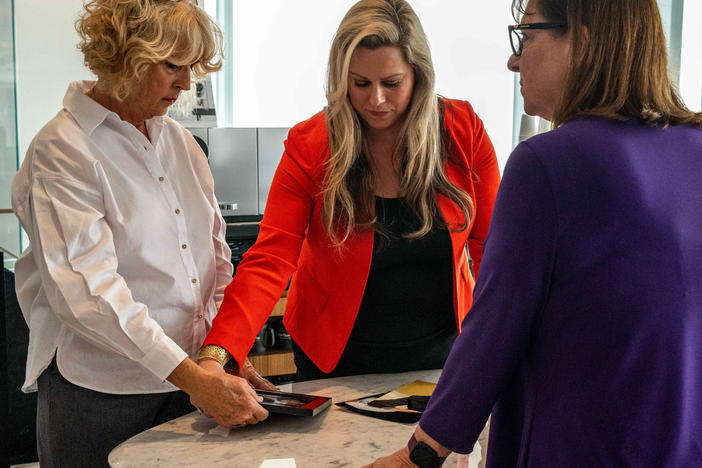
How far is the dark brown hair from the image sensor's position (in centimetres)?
93

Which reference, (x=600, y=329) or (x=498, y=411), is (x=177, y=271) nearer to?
(x=498, y=411)

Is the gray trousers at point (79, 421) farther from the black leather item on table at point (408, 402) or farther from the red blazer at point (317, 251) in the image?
the black leather item on table at point (408, 402)

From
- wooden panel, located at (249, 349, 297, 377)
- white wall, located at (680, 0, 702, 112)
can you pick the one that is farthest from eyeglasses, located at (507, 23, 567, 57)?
white wall, located at (680, 0, 702, 112)

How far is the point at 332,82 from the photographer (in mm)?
1755

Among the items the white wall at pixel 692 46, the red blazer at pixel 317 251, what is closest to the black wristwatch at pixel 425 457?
the red blazer at pixel 317 251

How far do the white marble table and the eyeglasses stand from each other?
2.34 ft

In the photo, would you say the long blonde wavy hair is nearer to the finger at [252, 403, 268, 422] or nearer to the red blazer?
the red blazer

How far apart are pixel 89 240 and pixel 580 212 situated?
0.92 metres

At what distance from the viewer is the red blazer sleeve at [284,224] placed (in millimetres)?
1688

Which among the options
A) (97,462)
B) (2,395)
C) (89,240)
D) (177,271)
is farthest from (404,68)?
(2,395)

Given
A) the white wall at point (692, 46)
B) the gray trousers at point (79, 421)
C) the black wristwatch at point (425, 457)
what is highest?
the white wall at point (692, 46)

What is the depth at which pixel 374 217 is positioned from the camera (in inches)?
67.9

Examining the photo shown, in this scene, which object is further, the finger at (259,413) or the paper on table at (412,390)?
the paper on table at (412,390)

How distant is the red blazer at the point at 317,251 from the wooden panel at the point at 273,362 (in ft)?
6.71
